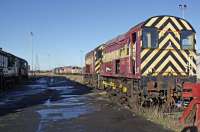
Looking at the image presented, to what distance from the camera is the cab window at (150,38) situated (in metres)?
16.6

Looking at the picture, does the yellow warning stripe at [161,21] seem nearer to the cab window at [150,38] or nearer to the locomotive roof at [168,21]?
the locomotive roof at [168,21]

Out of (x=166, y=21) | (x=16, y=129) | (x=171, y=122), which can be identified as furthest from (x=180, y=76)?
(x=16, y=129)

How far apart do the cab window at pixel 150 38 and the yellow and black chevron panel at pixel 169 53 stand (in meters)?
A: 0.13

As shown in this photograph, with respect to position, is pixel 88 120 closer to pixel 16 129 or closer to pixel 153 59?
pixel 16 129

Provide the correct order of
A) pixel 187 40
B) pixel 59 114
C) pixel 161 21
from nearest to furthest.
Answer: pixel 59 114 → pixel 161 21 → pixel 187 40

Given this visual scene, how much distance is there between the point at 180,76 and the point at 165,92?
A: 0.95 meters

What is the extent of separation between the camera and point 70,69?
122 meters

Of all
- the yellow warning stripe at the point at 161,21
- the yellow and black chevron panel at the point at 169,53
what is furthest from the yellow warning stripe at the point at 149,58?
the yellow warning stripe at the point at 161,21

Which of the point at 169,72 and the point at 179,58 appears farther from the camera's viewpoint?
the point at 179,58

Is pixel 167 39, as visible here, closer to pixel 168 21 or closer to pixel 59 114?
pixel 168 21

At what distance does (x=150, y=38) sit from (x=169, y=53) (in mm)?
1128

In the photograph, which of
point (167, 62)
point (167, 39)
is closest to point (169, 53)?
point (167, 62)

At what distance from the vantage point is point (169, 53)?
56.0 feet

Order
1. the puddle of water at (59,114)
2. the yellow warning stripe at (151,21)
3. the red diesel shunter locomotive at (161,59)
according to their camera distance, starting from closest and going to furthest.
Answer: the puddle of water at (59,114) < the red diesel shunter locomotive at (161,59) < the yellow warning stripe at (151,21)
